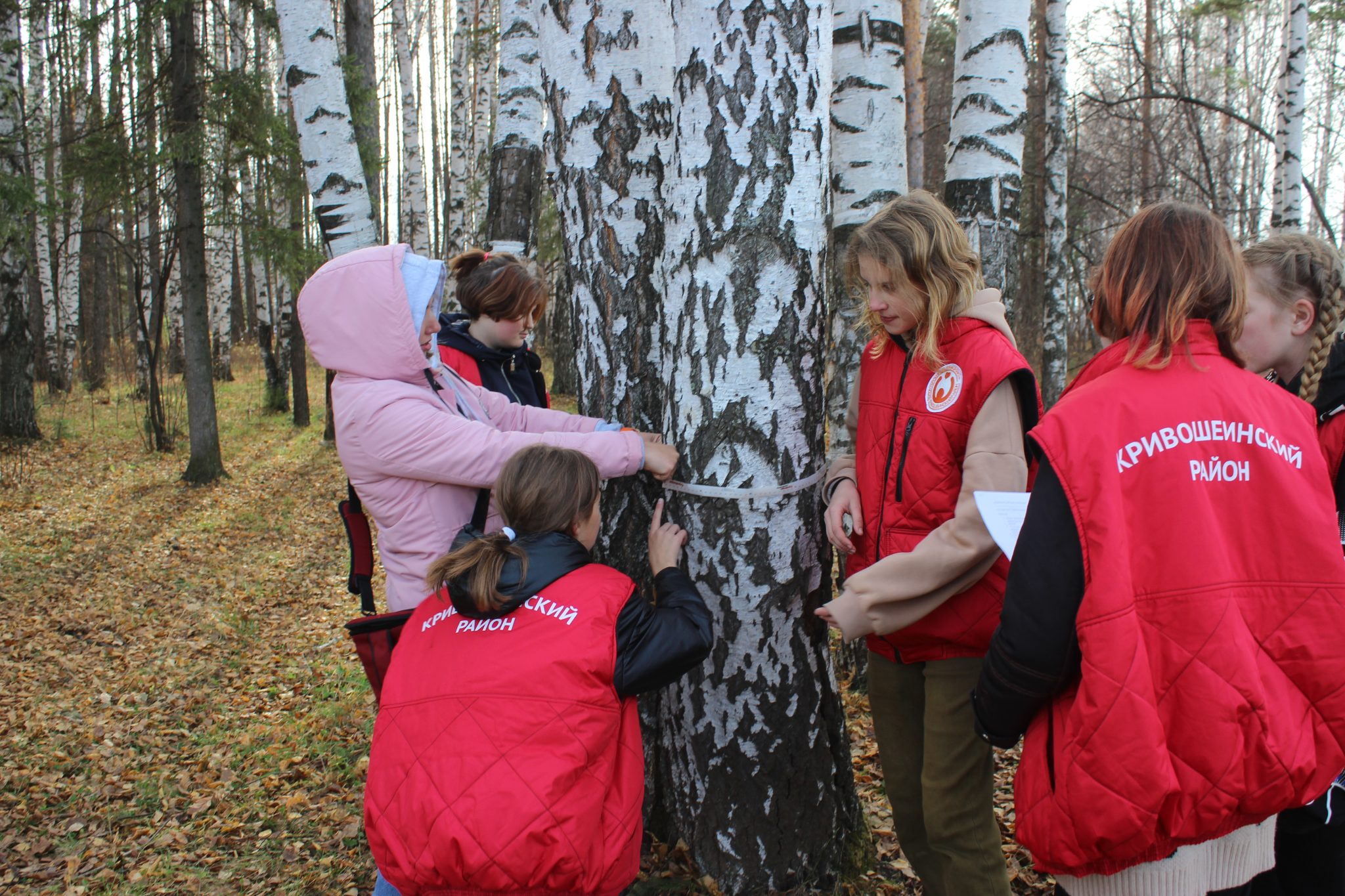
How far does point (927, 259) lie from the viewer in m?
2.27

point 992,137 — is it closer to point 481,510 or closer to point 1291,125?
point 481,510

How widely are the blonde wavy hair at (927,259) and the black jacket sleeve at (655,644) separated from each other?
944mm

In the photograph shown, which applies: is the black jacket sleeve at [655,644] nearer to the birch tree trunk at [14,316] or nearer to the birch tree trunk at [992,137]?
the birch tree trunk at [992,137]

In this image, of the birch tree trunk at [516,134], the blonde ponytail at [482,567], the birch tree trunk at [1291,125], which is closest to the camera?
the blonde ponytail at [482,567]

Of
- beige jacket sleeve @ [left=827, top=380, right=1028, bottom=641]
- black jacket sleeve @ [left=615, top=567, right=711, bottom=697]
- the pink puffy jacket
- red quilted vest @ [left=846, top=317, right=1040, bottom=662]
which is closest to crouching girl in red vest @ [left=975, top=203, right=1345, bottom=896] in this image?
beige jacket sleeve @ [left=827, top=380, right=1028, bottom=641]

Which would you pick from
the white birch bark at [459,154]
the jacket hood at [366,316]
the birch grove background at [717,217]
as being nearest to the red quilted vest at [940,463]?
the birch grove background at [717,217]

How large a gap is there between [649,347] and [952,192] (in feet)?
7.19

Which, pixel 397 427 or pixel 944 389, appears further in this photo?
pixel 397 427

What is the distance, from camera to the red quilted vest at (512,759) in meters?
1.83

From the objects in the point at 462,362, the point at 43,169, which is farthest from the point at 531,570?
the point at 43,169

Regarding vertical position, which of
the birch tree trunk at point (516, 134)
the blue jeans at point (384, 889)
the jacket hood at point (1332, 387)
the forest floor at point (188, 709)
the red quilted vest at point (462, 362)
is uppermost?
the birch tree trunk at point (516, 134)

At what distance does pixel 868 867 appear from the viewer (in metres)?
2.88

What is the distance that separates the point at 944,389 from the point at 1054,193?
8.96 metres

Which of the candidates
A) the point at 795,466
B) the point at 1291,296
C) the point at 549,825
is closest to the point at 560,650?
the point at 549,825
